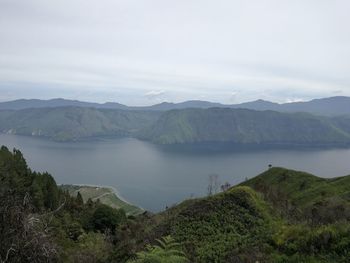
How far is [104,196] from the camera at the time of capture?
486ft

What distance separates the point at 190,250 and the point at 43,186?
6260cm

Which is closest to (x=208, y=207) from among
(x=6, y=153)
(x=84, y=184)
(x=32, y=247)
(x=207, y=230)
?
(x=207, y=230)

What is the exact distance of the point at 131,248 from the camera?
21.2 meters

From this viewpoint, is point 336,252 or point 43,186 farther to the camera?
point 43,186

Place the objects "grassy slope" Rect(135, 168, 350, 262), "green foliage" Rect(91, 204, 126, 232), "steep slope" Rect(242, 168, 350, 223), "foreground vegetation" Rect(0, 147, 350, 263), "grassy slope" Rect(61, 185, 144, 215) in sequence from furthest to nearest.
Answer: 1. "grassy slope" Rect(61, 185, 144, 215)
2. "green foliage" Rect(91, 204, 126, 232)
3. "steep slope" Rect(242, 168, 350, 223)
4. "grassy slope" Rect(135, 168, 350, 262)
5. "foreground vegetation" Rect(0, 147, 350, 263)

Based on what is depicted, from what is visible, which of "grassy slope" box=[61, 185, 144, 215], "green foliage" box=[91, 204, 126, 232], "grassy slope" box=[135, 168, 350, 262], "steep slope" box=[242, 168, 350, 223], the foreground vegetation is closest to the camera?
the foreground vegetation

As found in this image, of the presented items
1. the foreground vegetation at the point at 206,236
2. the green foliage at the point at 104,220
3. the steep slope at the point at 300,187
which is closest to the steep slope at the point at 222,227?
the foreground vegetation at the point at 206,236

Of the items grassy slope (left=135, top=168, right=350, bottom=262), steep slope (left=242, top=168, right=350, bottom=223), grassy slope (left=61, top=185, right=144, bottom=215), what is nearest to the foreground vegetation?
grassy slope (left=135, top=168, right=350, bottom=262)

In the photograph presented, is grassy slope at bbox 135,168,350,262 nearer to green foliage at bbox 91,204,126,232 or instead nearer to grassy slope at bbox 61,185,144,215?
green foliage at bbox 91,204,126,232

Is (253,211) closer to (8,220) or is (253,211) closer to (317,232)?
(317,232)

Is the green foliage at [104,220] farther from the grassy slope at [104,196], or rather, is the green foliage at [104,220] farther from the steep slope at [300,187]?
the grassy slope at [104,196]

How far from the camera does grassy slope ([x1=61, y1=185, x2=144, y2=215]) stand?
433 ft

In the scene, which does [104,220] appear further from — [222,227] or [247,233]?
[247,233]

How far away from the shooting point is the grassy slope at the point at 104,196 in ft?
433
